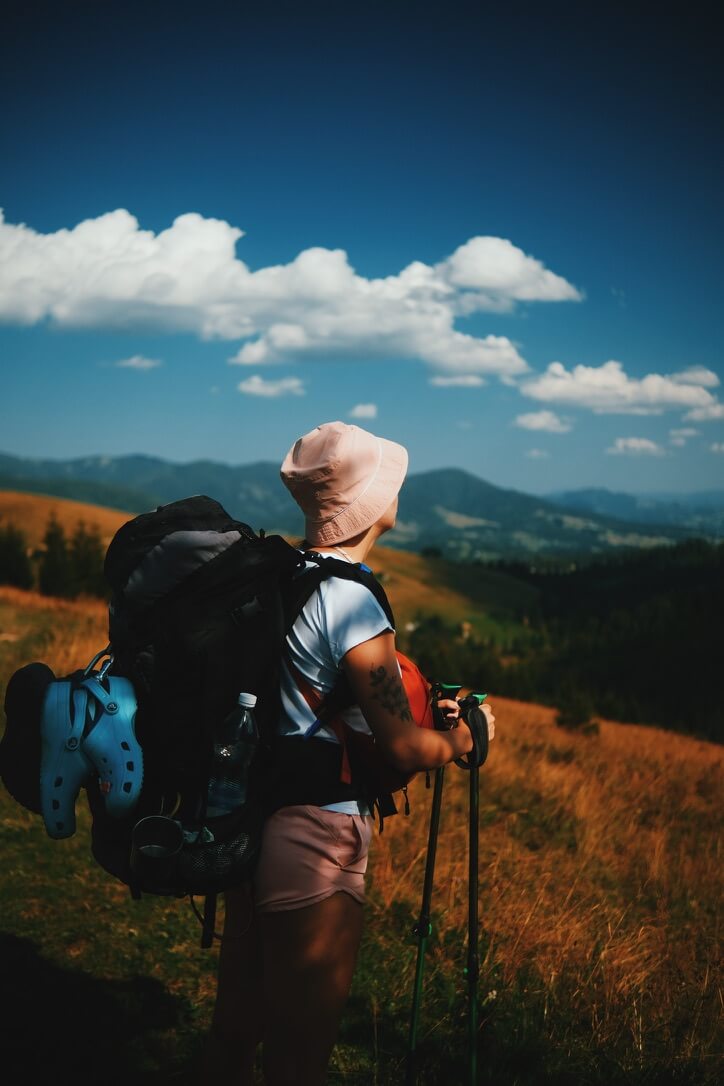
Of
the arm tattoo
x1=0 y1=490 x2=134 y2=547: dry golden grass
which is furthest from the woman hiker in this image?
x1=0 y1=490 x2=134 y2=547: dry golden grass

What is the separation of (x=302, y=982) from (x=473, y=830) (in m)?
0.92

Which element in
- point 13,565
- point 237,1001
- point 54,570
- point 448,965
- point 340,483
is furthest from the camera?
point 13,565

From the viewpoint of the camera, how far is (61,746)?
6.61 feet

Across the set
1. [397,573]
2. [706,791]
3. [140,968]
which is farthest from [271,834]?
[397,573]

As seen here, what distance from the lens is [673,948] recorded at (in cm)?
495

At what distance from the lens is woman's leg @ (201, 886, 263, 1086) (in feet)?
7.72

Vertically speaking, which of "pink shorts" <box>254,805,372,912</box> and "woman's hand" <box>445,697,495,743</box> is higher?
"woman's hand" <box>445,697,495,743</box>

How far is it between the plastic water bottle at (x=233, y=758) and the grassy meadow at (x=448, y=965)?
2223mm

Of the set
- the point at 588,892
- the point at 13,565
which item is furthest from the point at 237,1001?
the point at 13,565

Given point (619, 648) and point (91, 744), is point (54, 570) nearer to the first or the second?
point (91, 744)

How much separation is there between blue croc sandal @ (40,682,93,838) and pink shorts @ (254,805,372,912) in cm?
53

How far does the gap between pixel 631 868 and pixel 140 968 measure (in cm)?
434

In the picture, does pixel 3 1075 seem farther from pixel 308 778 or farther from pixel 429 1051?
pixel 308 778

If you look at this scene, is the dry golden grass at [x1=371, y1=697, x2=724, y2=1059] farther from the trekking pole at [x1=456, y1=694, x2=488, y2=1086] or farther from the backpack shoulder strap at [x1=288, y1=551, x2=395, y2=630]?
the backpack shoulder strap at [x1=288, y1=551, x2=395, y2=630]
